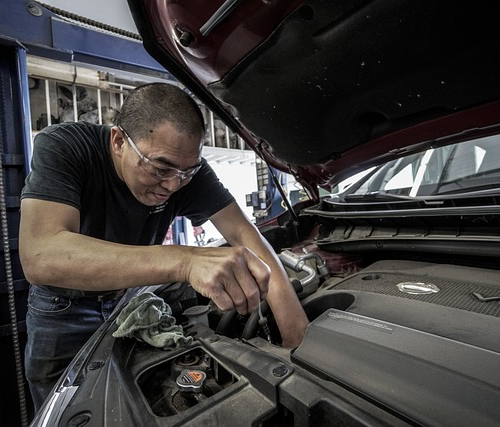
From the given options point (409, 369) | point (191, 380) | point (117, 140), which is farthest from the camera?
point (117, 140)

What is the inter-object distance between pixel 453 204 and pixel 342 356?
712 millimetres

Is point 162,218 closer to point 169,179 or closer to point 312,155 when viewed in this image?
point 169,179

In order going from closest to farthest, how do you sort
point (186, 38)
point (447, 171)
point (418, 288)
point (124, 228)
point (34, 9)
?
point (186, 38)
point (418, 288)
point (124, 228)
point (447, 171)
point (34, 9)

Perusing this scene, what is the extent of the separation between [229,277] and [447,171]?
1.14m

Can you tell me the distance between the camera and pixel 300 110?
100 cm

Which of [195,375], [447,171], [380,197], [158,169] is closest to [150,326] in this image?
[195,375]

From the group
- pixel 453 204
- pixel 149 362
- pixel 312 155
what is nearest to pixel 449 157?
pixel 453 204

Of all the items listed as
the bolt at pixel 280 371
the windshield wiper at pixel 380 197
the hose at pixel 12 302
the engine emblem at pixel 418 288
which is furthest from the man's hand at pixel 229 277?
the hose at pixel 12 302

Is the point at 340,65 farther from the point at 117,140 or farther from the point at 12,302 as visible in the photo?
the point at 12,302

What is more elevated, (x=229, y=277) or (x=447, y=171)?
(x=447, y=171)

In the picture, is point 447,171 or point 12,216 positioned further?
point 12,216

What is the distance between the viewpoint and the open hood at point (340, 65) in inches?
26.2

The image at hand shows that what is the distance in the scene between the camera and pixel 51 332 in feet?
3.94

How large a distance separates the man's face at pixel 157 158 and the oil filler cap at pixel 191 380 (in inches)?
22.0
